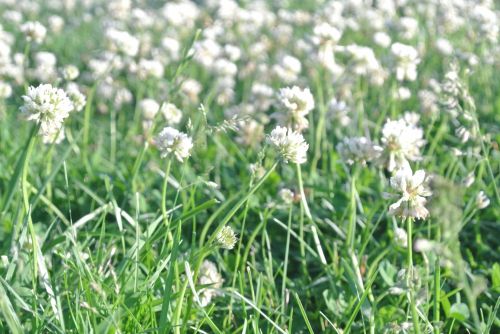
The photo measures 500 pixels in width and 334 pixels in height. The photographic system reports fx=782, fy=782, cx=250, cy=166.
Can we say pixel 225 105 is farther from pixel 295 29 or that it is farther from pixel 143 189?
pixel 295 29

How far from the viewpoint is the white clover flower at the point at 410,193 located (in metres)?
1.56

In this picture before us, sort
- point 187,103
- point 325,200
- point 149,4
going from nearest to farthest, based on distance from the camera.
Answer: point 325,200 < point 187,103 < point 149,4

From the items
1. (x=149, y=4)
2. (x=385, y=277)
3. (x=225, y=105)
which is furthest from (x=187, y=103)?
(x=149, y=4)

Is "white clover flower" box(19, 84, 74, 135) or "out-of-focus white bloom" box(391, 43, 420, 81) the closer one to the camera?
"white clover flower" box(19, 84, 74, 135)

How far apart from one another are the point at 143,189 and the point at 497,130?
1.52m

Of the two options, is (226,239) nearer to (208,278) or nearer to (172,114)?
(208,278)

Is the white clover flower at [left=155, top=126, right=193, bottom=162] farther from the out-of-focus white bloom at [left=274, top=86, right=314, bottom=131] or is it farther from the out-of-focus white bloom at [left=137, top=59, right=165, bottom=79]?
the out-of-focus white bloom at [left=137, top=59, right=165, bottom=79]

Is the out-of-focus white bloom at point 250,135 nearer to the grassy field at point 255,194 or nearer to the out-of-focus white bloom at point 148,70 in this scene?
the grassy field at point 255,194

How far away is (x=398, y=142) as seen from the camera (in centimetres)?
195

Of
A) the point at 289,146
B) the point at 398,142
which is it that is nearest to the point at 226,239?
the point at 289,146

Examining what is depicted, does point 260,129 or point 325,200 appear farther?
point 260,129

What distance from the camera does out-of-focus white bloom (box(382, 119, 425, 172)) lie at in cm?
195

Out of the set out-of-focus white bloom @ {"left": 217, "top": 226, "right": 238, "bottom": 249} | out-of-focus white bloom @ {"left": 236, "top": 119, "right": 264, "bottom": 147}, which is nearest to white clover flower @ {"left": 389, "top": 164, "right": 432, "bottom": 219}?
out-of-focus white bloom @ {"left": 217, "top": 226, "right": 238, "bottom": 249}

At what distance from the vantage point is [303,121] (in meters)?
2.14
